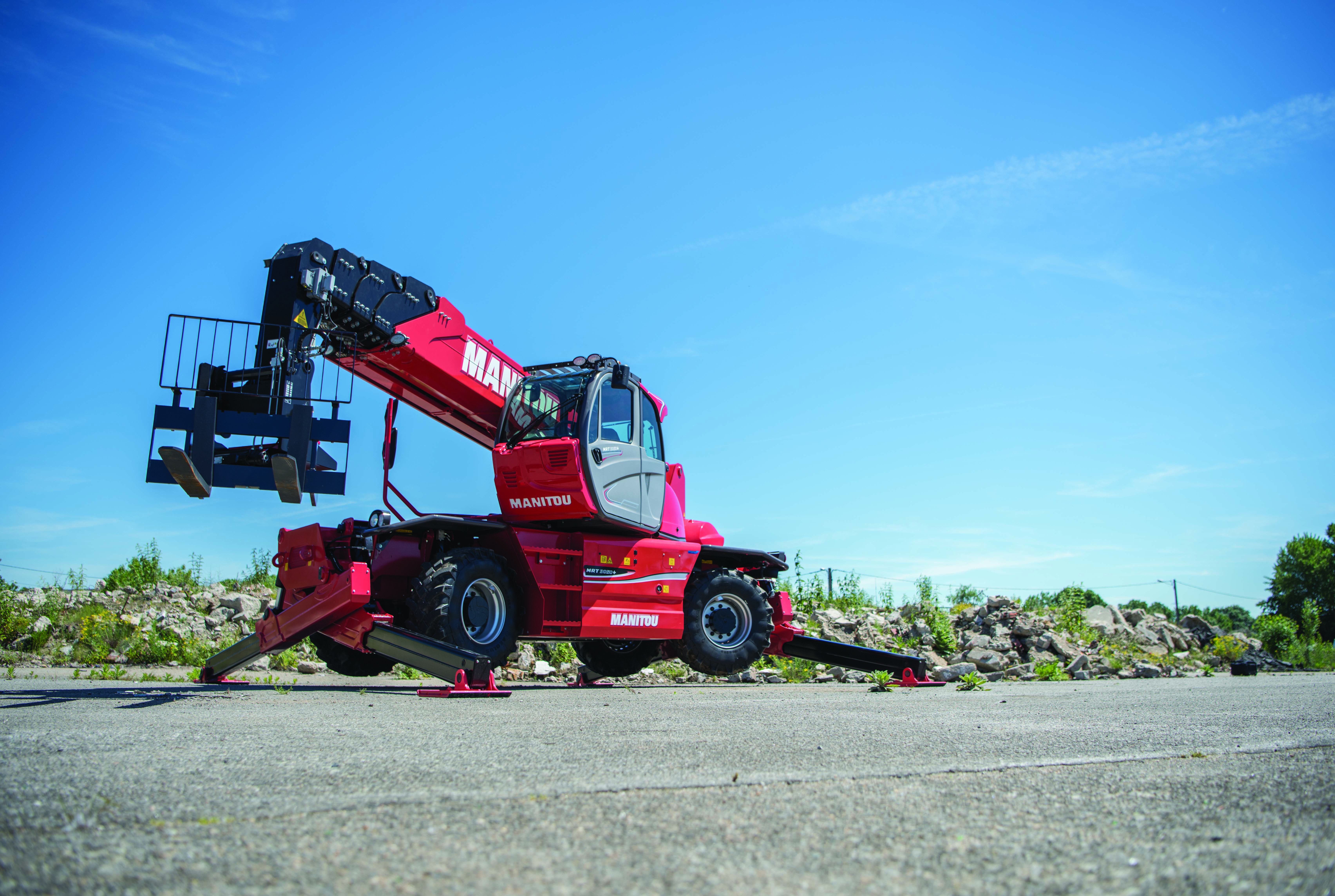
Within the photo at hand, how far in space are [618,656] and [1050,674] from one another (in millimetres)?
6499

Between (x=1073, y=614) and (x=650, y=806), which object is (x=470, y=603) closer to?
(x=650, y=806)

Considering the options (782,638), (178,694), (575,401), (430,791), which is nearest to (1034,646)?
(782,638)

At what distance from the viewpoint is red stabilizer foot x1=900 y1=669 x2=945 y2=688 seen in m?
10.5

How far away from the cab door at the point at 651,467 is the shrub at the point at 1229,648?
1360 centimetres

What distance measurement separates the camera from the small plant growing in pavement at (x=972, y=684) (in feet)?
32.2

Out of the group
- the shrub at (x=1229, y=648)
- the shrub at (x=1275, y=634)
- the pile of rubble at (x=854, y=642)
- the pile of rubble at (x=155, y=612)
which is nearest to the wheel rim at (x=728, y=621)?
the pile of rubble at (x=854, y=642)

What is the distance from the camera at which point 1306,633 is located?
25.9 meters

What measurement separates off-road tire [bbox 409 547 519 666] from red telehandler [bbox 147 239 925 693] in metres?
0.02

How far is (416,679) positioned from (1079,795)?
9.06m

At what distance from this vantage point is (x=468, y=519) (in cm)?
926

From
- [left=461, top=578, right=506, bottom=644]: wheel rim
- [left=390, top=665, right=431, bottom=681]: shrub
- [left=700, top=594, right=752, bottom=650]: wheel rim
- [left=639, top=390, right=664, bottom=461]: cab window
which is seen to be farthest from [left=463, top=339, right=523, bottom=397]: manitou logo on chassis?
[left=700, top=594, right=752, bottom=650]: wheel rim

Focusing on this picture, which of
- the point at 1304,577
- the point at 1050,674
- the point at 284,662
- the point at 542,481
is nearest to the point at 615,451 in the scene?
the point at 542,481

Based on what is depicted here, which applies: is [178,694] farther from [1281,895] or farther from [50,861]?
[1281,895]

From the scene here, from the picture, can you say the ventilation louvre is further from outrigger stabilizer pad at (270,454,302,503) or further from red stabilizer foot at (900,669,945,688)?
red stabilizer foot at (900,669,945,688)
